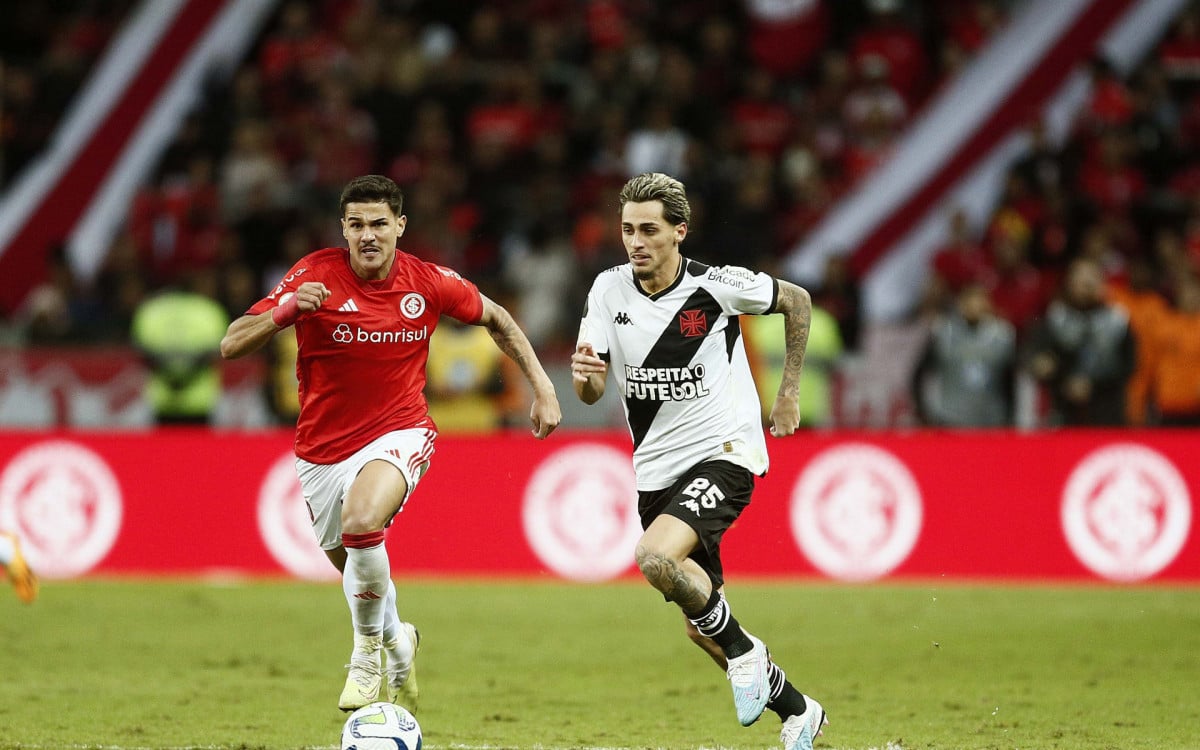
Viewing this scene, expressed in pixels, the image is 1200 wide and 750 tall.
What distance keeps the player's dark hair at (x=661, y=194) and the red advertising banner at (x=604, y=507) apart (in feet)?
21.3

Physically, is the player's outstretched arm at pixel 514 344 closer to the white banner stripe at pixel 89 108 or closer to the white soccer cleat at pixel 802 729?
the white soccer cleat at pixel 802 729

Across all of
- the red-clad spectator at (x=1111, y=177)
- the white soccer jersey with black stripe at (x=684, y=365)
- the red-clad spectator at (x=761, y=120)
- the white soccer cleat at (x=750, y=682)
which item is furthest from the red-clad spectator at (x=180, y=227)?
the white soccer cleat at (x=750, y=682)

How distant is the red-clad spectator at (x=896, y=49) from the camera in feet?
63.8

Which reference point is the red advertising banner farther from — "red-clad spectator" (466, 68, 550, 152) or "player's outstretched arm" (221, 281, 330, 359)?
"player's outstretched arm" (221, 281, 330, 359)

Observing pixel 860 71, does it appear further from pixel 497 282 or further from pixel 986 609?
pixel 986 609

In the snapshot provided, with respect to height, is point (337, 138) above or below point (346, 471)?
above

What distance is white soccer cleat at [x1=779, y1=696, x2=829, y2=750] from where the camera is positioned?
717 cm

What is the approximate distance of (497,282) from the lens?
1691 centimetres

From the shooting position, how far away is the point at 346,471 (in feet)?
25.9

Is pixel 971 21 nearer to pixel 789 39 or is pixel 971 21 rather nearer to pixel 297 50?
pixel 789 39

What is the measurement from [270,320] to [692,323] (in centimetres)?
190

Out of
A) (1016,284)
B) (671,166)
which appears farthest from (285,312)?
(671,166)

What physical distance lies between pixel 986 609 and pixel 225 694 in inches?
237

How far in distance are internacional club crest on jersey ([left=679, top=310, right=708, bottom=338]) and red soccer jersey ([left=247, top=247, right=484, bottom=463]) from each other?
123 cm
